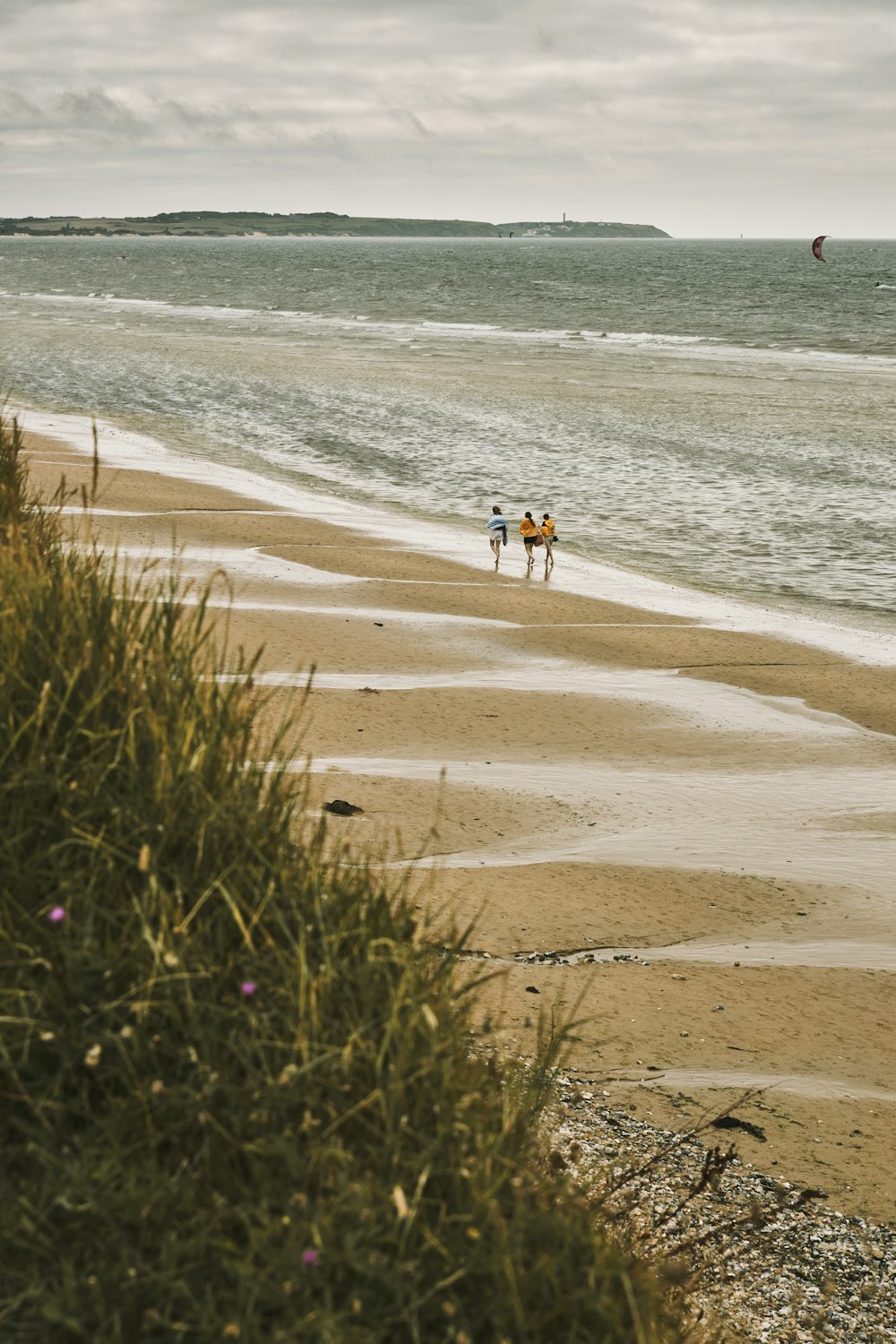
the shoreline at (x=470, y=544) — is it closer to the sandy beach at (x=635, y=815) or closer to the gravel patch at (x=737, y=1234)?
the sandy beach at (x=635, y=815)

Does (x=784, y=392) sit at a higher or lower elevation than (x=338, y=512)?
higher

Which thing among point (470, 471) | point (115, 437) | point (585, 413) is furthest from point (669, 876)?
point (585, 413)

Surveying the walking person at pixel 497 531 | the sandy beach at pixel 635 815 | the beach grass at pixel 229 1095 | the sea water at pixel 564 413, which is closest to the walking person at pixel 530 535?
the walking person at pixel 497 531

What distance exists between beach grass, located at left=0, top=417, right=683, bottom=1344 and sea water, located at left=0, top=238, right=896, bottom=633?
12.5 metres

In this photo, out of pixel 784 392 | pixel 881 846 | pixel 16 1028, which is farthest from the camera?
pixel 784 392

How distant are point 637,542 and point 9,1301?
55.7 ft

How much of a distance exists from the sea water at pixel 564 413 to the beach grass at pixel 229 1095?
1249cm

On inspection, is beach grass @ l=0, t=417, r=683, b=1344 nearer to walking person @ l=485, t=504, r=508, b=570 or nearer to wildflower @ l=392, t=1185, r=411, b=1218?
wildflower @ l=392, t=1185, r=411, b=1218

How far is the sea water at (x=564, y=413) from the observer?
18891mm

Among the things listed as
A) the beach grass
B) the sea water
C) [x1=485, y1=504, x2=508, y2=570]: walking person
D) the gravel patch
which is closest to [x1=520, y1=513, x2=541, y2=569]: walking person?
[x1=485, y1=504, x2=508, y2=570]: walking person

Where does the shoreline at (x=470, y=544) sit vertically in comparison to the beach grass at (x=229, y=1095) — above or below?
below

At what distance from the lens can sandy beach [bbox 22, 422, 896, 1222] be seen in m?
4.95

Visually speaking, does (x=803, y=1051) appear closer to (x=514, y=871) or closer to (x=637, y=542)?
(x=514, y=871)

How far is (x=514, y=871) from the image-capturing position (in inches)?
263
